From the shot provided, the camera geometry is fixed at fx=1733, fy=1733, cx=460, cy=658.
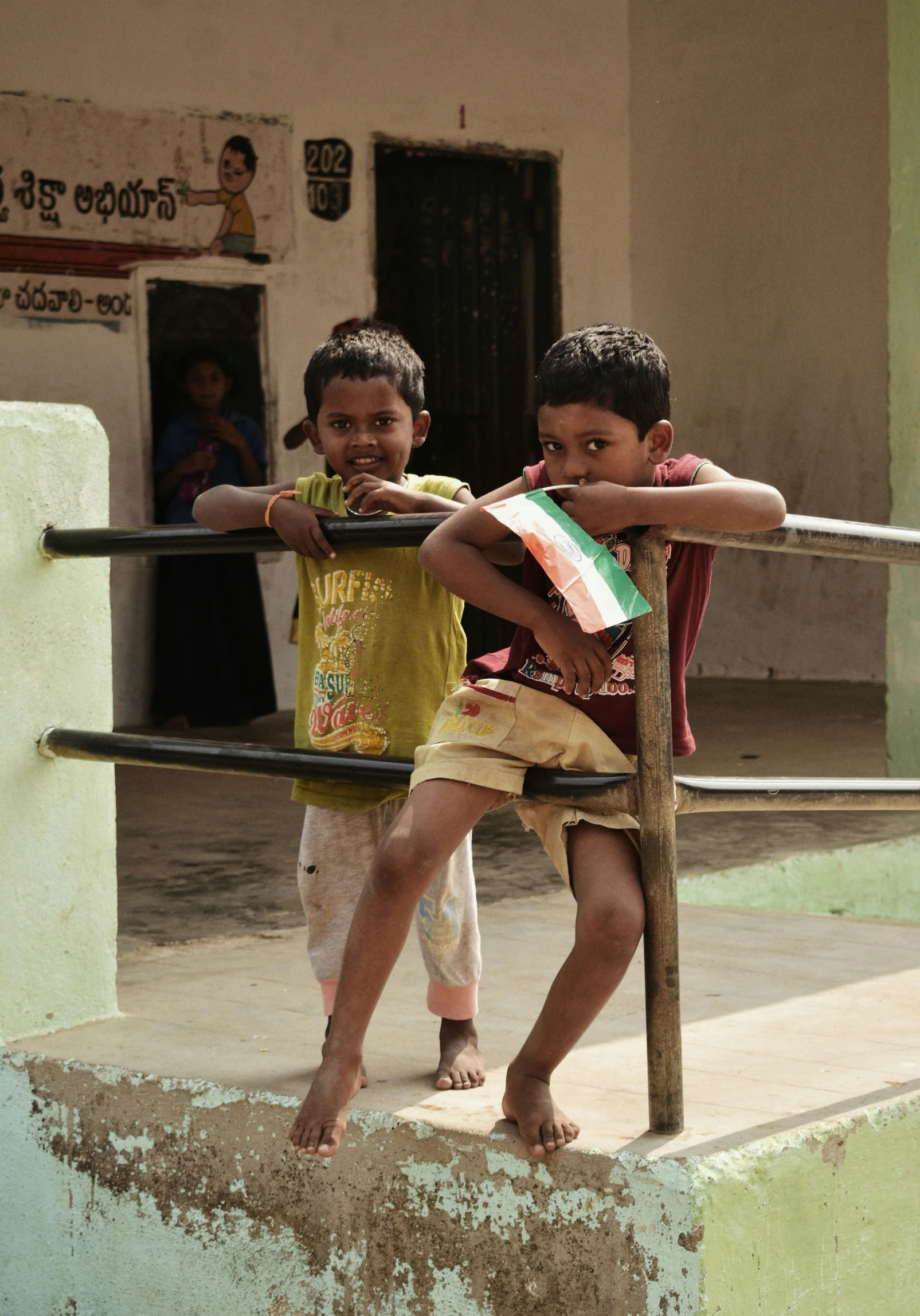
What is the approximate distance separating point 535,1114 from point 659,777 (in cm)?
45

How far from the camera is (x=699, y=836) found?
5.43 metres

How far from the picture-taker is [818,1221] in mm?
2246

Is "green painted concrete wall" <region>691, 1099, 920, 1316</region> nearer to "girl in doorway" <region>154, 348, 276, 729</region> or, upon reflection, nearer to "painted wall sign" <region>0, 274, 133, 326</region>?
"girl in doorway" <region>154, 348, 276, 729</region>

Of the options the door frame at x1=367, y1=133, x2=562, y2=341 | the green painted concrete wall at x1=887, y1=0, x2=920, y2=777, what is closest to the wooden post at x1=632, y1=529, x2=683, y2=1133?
the green painted concrete wall at x1=887, y1=0, x2=920, y2=777

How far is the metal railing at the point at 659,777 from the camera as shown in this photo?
6.99ft

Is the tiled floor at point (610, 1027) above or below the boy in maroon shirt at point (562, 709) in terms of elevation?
below

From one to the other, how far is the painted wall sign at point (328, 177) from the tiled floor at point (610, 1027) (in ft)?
17.4

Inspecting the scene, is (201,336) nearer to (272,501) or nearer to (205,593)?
(205,593)

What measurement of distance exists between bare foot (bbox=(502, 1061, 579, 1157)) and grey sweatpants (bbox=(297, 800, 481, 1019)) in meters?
0.37

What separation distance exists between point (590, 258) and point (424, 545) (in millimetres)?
7657

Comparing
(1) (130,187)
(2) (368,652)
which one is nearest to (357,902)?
(2) (368,652)

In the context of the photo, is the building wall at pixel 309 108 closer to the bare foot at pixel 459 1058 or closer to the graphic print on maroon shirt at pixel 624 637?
the bare foot at pixel 459 1058

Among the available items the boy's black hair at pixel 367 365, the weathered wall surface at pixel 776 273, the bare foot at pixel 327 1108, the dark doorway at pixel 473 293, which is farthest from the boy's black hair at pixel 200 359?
the bare foot at pixel 327 1108

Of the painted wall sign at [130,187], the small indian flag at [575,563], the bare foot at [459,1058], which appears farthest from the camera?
the painted wall sign at [130,187]
